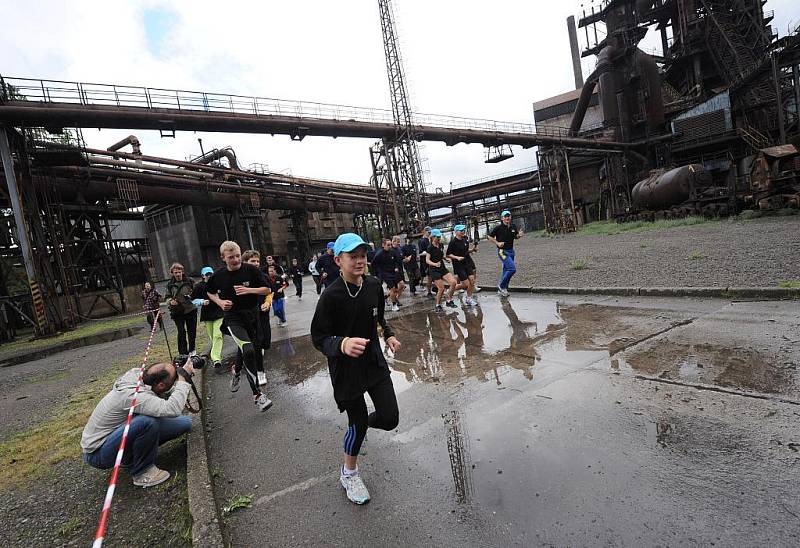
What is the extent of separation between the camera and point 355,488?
8.89 ft

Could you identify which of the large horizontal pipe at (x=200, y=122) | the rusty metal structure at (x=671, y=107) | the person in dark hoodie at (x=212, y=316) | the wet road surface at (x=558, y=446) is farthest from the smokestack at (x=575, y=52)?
the person in dark hoodie at (x=212, y=316)

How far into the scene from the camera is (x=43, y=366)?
9.66 metres

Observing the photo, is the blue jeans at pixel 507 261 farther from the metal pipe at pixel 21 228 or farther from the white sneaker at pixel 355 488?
the metal pipe at pixel 21 228

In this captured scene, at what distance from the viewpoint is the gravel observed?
6.99 metres

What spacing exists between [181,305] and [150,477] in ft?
13.7

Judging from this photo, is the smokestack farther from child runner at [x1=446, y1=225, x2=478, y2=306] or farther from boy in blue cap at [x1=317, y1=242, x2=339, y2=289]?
boy in blue cap at [x1=317, y1=242, x2=339, y2=289]

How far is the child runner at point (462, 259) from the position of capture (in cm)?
861

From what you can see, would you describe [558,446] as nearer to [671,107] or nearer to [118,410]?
[118,410]

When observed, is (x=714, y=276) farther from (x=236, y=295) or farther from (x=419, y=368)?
(x=236, y=295)

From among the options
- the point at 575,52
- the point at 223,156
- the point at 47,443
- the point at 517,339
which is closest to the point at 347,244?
the point at 517,339

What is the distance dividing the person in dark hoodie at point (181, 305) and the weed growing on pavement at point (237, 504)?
4.62 metres

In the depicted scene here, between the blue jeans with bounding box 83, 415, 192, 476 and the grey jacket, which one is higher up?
the grey jacket

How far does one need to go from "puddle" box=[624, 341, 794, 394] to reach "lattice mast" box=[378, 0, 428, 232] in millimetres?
19680

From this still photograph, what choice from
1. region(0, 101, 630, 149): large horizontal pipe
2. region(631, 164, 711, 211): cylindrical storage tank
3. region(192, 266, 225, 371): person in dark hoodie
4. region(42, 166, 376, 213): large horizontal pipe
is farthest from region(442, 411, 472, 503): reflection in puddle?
region(631, 164, 711, 211): cylindrical storage tank
